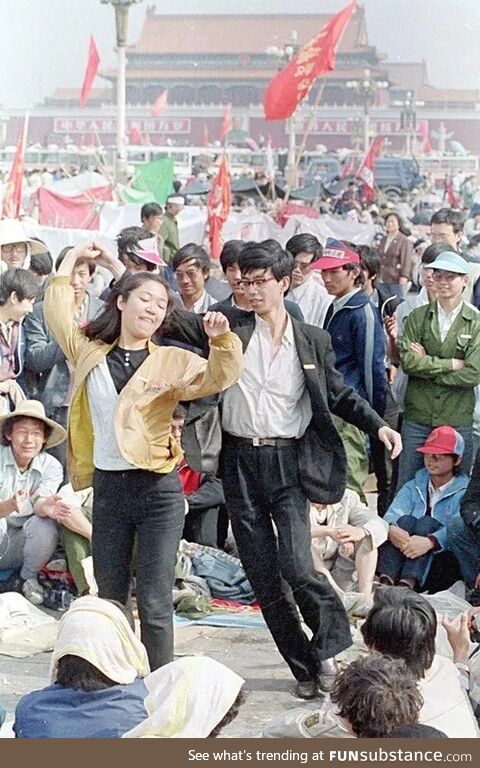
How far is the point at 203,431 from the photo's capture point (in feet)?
15.6

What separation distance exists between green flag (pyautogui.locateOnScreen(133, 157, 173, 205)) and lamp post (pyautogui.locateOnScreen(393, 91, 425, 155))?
2026 inches

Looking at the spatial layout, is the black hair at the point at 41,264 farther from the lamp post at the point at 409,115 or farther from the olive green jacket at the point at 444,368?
the lamp post at the point at 409,115

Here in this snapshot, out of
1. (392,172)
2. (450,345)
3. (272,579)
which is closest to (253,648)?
(272,579)

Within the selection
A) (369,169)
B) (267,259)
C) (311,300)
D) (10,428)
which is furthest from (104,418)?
(369,169)

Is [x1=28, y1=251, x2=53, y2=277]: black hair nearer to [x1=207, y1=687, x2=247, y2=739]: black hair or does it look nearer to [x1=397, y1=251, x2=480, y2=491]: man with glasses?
[x1=397, y1=251, x2=480, y2=491]: man with glasses

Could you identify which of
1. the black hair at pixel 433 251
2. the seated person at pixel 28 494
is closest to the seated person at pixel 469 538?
the black hair at pixel 433 251

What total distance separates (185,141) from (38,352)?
71993mm

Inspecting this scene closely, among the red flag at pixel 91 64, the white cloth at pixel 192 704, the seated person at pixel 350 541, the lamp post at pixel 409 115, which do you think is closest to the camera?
the white cloth at pixel 192 704

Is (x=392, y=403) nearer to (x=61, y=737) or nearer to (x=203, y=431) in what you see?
(x=203, y=431)

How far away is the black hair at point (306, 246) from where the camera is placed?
6.96 m

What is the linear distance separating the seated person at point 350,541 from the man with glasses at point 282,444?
980mm

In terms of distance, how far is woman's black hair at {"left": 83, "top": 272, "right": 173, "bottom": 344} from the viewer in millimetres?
4484

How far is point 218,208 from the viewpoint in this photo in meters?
14.6

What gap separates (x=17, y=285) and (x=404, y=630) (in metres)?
3.32
